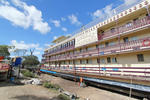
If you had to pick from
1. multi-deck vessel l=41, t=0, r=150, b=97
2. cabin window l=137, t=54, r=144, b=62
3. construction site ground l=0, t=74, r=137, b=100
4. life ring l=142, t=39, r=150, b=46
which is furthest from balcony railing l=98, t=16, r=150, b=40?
construction site ground l=0, t=74, r=137, b=100

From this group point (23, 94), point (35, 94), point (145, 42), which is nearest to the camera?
point (23, 94)

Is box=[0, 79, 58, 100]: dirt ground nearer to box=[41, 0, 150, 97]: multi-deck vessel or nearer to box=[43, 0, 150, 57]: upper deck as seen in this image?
box=[41, 0, 150, 97]: multi-deck vessel

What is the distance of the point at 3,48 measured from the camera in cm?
3650

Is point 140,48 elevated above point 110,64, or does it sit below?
above

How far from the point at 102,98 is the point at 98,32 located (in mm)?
12433

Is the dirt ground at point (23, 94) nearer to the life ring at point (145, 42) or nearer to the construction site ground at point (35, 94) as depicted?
the construction site ground at point (35, 94)

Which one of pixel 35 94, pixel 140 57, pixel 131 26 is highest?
pixel 131 26

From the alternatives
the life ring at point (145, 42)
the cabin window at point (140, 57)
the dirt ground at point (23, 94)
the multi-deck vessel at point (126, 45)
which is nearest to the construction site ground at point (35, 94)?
the dirt ground at point (23, 94)

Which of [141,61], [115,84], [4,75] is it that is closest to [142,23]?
[141,61]

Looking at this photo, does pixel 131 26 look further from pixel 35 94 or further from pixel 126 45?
pixel 35 94

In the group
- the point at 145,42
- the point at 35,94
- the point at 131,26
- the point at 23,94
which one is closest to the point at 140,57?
the point at 145,42

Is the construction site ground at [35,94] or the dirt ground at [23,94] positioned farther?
the construction site ground at [35,94]

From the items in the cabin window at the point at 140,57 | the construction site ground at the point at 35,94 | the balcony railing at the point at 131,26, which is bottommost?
the construction site ground at the point at 35,94

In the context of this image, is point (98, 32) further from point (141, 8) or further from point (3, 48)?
point (3, 48)
